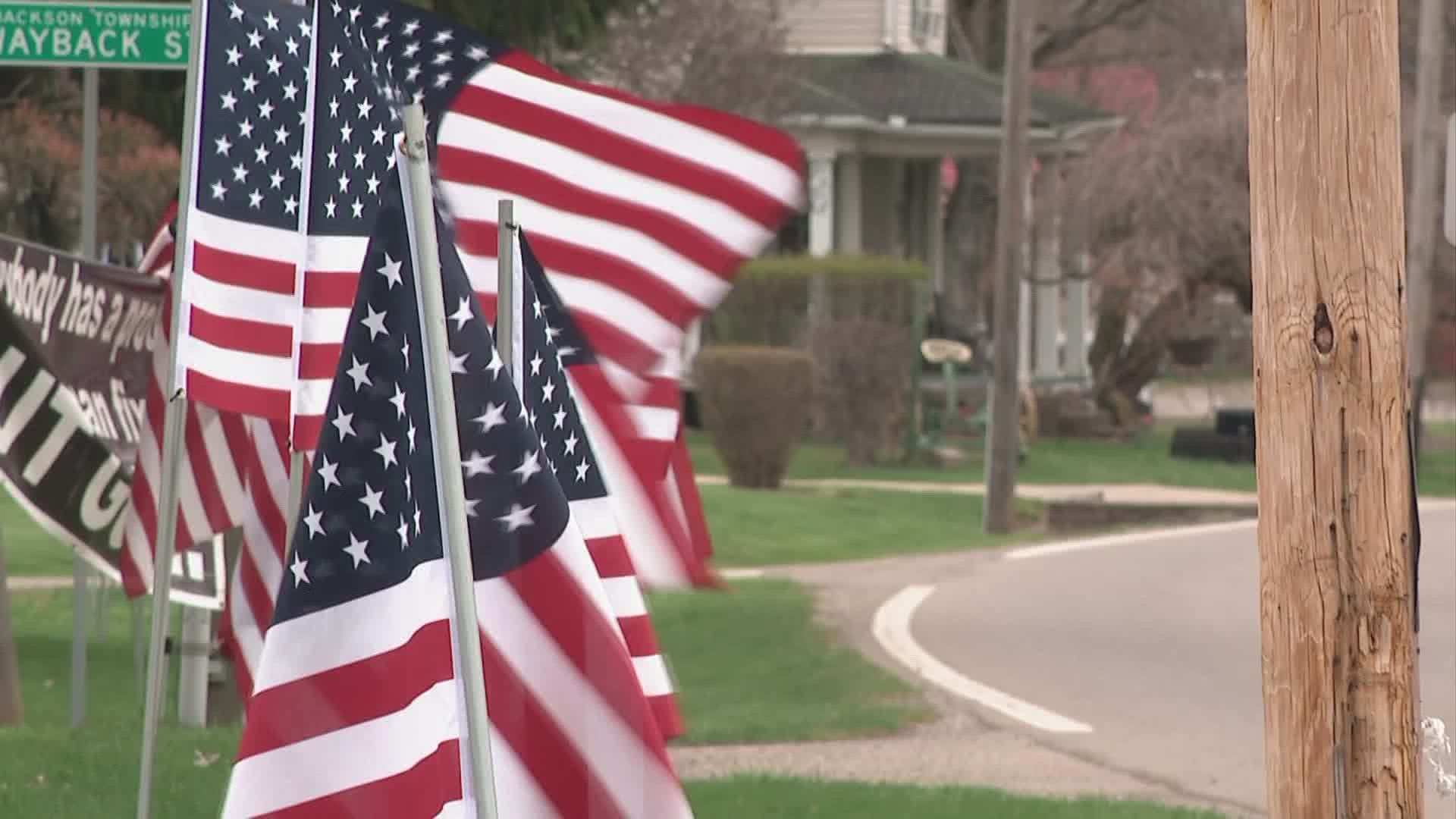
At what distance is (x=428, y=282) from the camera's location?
4336 millimetres

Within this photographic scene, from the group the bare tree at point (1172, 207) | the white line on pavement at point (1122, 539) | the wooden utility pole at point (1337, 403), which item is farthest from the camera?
the bare tree at point (1172, 207)

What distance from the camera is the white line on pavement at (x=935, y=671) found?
38.2ft

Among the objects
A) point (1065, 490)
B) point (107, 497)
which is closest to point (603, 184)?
point (107, 497)

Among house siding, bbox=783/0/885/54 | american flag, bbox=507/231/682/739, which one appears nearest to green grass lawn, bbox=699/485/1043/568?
house siding, bbox=783/0/885/54

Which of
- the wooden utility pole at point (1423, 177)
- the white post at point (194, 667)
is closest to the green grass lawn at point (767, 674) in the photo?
the white post at point (194, 667)

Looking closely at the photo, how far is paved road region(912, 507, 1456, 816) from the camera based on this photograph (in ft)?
35.5

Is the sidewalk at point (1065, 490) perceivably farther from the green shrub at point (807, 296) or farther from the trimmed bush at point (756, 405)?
the green shrub at point (807, 296)

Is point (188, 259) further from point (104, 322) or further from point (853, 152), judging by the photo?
point (853, 152)

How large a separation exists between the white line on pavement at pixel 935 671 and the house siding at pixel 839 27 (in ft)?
67.1

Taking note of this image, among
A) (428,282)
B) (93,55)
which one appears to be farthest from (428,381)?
(93,55)

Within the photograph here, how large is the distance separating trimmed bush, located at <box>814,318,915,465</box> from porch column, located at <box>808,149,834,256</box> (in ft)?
17.8

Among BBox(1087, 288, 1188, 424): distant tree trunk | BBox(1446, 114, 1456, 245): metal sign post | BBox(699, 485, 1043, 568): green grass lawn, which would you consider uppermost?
BBox(1087, 288, 1188, 424): distant tree trunk

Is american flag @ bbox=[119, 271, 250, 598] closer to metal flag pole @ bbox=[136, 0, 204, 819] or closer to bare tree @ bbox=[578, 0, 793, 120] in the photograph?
metal flag pole @ bbox=[136, 0, 204, 819]

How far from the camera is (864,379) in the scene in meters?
28.8
